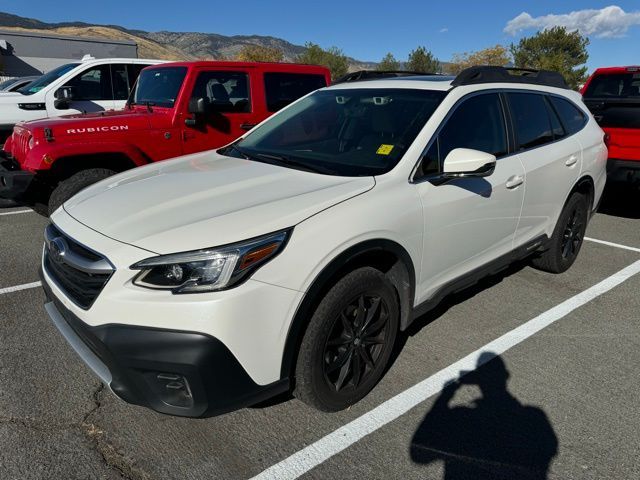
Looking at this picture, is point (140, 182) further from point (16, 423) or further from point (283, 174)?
point (16, 423)

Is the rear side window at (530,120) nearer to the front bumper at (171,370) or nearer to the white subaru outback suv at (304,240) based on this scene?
the white subaru outback suv at (304,240)

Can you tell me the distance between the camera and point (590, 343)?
3.42 metres

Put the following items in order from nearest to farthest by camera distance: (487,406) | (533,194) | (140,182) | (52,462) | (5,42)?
(52,462)
(487,406)
(140,182)
(533,194)
(5,42)

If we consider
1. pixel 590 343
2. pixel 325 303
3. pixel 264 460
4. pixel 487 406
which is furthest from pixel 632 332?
pixel 264 460

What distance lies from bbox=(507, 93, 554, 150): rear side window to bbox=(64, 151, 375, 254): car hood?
168 cm

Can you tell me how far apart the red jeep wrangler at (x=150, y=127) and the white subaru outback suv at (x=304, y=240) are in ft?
6.72

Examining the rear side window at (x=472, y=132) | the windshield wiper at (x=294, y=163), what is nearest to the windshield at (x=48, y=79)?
the windshield wiper at (x=294, y=163)

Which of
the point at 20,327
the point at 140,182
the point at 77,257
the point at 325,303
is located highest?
the point at 140,182

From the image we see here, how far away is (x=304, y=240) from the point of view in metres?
2.17

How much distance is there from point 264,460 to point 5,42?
49.2 m

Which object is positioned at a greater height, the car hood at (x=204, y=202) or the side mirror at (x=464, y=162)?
the side mirror at (x=464, y=162)

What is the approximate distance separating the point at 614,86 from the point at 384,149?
759 centimetres

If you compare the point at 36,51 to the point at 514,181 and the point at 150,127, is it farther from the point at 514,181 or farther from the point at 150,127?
the point at 514,181

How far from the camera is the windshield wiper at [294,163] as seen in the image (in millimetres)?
2838
